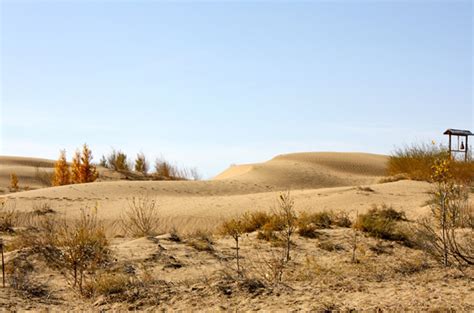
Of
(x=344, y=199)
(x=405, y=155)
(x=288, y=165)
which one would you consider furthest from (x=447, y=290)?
(x=288, y=165)

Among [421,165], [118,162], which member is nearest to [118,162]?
[118,162]

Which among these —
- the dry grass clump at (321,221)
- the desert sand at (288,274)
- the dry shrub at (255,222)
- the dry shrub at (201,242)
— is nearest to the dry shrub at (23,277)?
the desert sand at (288,274)

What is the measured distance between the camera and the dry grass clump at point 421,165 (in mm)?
22706

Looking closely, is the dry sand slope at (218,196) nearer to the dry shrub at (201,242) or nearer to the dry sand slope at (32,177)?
the dry shrub at (201,242)

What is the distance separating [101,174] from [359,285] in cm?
3126

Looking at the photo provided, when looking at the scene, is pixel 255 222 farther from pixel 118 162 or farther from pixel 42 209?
pixel 118 162

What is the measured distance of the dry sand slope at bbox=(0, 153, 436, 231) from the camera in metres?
18.0

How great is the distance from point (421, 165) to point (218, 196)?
30.2 ft

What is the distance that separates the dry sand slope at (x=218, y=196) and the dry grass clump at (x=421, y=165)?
4.78ft

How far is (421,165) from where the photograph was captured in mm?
25859

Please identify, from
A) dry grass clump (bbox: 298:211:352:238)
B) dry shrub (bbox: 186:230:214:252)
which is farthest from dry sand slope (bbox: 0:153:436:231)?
dry shrub (bbox: 186:230:214:252)

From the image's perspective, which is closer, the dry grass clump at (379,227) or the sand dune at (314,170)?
the dry grass clump at (379,227)

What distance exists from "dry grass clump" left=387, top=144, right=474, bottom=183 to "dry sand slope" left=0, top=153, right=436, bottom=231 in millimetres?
1457

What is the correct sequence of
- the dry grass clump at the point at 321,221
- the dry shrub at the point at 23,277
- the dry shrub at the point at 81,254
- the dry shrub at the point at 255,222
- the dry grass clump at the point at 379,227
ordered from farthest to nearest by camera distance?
1. the dry shrub at the point at 255,222
2. the dry grass clump at the point at 321,221
3. the dry grass clump at the point at 379,227
4. the dry shrub at the point at 81,254
5. the dry shrub at the point at 23,277
